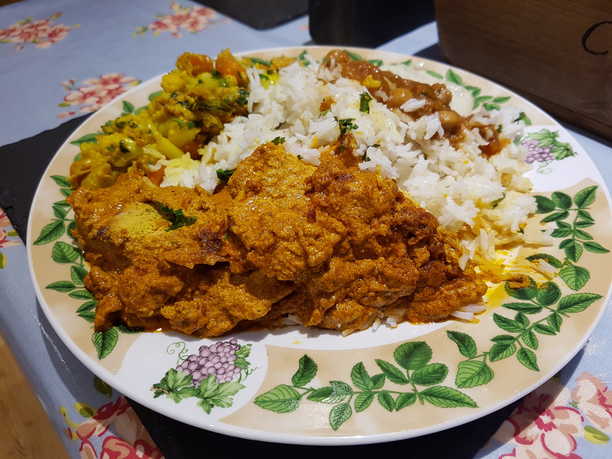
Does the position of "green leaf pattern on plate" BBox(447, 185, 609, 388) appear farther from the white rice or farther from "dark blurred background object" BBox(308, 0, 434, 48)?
"dark blurred background object" BBox(308, 0, 434, 48)

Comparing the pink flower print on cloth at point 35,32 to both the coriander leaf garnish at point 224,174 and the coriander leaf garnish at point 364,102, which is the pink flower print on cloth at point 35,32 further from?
the coriander leaf garnish at point 364,102

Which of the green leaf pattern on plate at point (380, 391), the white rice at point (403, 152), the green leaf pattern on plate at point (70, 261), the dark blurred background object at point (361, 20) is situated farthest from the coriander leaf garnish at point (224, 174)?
the dark blurred background object at point (361, 20)

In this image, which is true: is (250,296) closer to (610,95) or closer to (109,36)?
(610,95)

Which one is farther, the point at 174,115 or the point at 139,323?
the point at 174,115

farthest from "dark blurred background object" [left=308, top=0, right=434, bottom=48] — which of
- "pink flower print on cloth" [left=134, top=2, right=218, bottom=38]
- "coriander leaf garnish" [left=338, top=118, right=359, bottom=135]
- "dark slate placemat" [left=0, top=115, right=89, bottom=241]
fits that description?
"dark slate placemat" [left=0, top=115, right=89, bottom=241]

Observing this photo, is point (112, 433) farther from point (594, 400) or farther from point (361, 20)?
point (361, 20)

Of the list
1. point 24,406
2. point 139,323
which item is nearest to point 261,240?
point 139,323
